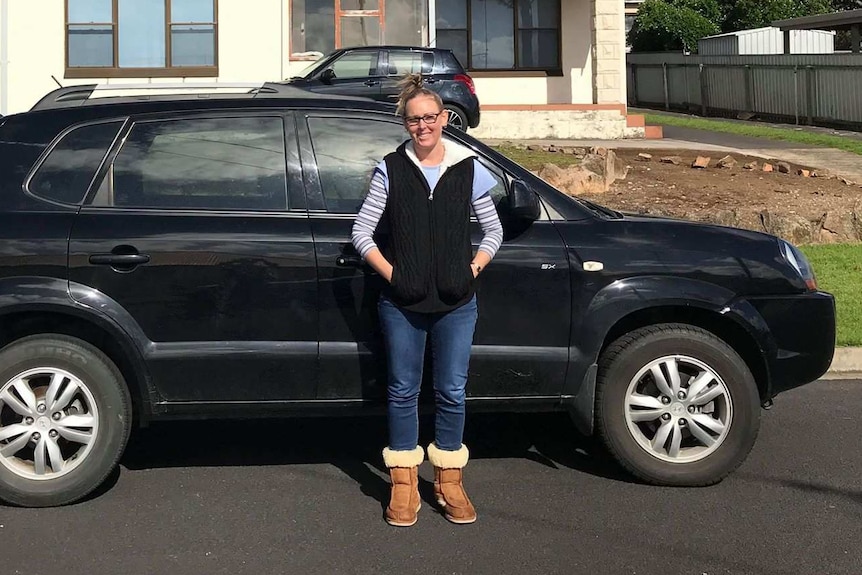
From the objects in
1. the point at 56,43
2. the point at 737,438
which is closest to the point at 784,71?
the point at 56,43

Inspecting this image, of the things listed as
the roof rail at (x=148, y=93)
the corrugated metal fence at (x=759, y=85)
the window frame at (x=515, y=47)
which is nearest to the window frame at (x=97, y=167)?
the roof rail at (x=148, y=93)

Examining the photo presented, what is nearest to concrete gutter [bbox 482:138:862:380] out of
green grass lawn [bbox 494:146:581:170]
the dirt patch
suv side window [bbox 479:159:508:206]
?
the dirt patch

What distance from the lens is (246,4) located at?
70.9ft

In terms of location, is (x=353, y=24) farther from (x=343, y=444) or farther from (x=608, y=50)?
(x=343, y=444)

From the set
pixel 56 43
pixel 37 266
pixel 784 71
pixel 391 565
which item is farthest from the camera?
pixel 784 71

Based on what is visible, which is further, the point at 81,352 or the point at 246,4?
the point at 246,4

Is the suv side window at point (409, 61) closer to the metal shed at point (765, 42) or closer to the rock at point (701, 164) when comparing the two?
the rock at point (701, 164)

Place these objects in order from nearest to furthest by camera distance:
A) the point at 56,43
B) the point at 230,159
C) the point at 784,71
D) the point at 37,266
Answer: the point at 37,266 < the point at 230,159 < the point at 56,43 < the point at 784,71

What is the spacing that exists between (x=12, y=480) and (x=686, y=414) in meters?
2.97

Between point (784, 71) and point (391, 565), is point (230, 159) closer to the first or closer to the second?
point (391, 565)

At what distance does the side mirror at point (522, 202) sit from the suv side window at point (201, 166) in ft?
3.29

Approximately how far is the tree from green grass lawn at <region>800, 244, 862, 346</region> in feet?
96.4

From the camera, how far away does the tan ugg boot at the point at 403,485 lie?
189 inches

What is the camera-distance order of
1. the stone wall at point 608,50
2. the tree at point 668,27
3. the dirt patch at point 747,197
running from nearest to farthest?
1. the dirt patch at point 747,197
2. the stone wall at point 608,50
3. the tree at point 668,27
